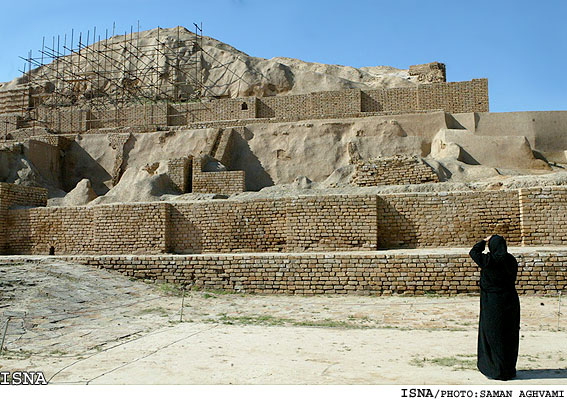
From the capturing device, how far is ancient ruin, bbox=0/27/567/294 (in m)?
9.70

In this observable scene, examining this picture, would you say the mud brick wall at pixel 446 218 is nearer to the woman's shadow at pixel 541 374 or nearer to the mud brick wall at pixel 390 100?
the woman's shadow at pixel 541 374

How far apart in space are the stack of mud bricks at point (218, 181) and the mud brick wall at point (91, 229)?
517 centimetres

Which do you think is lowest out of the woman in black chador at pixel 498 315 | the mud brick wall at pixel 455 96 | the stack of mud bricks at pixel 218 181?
the woman in black chador at pixel 498 315

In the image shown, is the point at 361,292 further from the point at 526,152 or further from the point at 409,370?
the point at 526,152

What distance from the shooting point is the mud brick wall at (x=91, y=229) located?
1266 centimetres

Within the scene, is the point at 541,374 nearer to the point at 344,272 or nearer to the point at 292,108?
the point at 344,272

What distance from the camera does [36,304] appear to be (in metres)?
7.35

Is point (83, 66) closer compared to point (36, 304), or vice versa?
point (36, 304)

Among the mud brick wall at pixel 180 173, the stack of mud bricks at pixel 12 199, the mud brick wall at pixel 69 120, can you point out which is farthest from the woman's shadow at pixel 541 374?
the mud brick wall at pixel 69 120

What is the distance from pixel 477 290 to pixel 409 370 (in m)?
4.68

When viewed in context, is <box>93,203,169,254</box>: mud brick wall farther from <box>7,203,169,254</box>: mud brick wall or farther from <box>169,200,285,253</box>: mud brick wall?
<box>169,200,285,253</box>: mud brick wall

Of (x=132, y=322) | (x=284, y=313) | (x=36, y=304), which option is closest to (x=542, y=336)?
(x=284, y=313)

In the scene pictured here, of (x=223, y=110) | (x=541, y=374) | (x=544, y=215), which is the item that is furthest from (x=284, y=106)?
(x=541, y=374)

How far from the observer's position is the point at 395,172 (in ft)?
49.0
